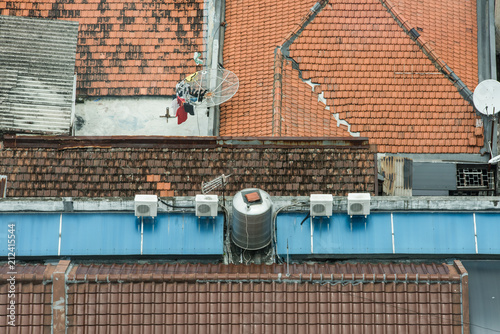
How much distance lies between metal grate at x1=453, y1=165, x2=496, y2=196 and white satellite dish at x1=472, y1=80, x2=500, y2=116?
246 cm

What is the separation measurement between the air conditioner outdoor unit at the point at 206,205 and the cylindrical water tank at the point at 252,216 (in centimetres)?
92

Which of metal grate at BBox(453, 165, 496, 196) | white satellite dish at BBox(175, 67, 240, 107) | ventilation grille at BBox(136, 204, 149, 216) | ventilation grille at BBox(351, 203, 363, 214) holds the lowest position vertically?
ventilation grille at BBox(136, 204, 149, 216)

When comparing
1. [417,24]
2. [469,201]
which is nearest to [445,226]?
[469,201]

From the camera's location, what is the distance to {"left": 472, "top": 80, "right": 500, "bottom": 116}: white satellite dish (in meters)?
31.3

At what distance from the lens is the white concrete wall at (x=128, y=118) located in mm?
34531

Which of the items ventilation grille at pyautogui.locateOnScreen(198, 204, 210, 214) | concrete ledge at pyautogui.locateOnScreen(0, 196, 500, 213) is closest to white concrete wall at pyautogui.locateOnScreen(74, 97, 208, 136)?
concrete ledge at pyautogui.locateOnScreen(0, 196, 500, 213)

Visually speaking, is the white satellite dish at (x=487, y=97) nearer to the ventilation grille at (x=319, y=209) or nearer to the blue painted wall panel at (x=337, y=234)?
the blue painted wall panel at (x=337, y=234)

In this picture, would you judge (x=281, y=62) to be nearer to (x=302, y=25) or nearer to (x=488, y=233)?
(x=302, y=25)

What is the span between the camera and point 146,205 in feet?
81.9

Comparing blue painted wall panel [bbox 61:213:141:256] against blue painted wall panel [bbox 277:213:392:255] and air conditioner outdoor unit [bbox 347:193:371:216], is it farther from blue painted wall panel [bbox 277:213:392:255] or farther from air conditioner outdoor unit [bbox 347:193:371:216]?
air conditioner outdoor unit [bbox 347:193:371:216]

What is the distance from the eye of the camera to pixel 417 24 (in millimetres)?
34531

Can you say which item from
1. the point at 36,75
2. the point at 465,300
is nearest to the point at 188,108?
the point at 36,75

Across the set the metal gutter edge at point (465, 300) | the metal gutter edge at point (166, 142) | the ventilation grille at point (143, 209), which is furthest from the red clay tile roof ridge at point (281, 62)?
the metal gutter edge at point (465, 300)

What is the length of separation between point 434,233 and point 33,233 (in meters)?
13.4
